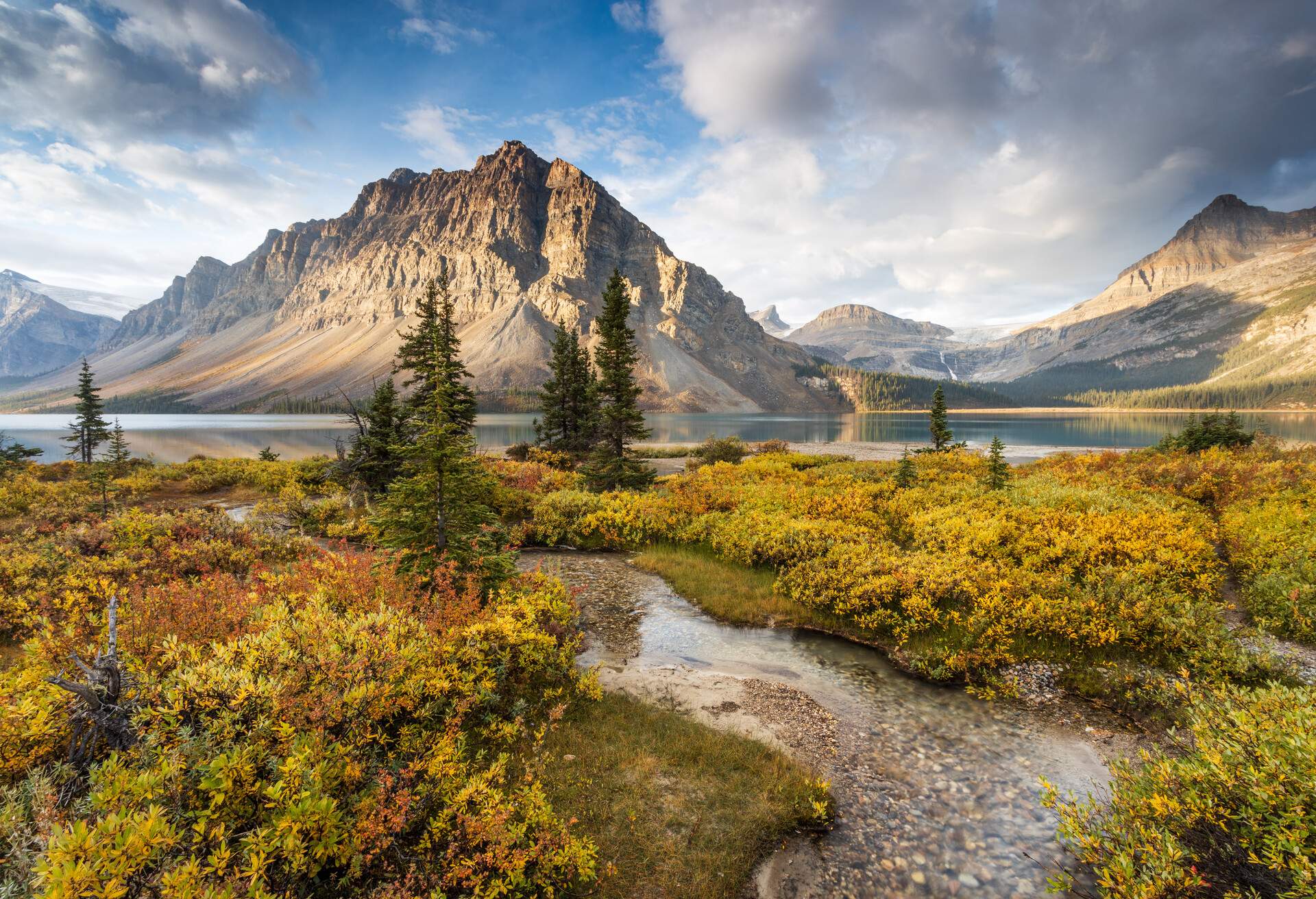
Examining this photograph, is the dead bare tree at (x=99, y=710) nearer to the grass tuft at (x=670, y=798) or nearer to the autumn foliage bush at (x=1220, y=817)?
the grass tuft at (x=670, y=798)

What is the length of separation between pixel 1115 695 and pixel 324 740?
11874 millimetres

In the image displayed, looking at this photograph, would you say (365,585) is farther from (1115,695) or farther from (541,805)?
(1115,695)

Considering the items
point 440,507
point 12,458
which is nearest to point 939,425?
point 440,507

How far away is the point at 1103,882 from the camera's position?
15.0 feet

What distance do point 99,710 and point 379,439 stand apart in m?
20.3

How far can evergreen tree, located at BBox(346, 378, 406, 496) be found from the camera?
74.9 feet

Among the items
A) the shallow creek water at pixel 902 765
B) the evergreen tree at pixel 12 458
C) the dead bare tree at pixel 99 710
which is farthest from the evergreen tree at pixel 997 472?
the evergreen tree at pixel 12 458

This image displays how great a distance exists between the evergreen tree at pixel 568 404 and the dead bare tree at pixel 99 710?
106 feet

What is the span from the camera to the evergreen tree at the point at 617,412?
26.8m

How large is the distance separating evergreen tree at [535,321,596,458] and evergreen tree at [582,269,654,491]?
9.13 metres

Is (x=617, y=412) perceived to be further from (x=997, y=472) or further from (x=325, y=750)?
(x=325, y=750)

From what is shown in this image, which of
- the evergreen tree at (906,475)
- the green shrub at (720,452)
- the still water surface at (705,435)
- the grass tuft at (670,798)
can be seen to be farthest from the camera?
the still water surface at (705,435)

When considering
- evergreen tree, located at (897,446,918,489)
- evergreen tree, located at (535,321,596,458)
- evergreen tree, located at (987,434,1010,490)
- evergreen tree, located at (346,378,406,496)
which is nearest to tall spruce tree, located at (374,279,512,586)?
evergreen tree, located at (346,378,406,496)

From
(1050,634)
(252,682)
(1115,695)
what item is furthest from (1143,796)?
(252,682)
